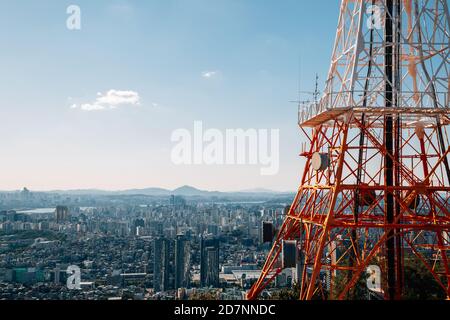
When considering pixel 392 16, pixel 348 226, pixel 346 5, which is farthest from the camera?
pixel 346 5

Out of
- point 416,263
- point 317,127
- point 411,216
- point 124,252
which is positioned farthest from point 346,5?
point 124,252

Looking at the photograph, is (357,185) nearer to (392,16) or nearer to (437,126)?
(437,126)

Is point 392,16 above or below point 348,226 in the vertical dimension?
above

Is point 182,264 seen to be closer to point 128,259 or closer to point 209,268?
point 209,268

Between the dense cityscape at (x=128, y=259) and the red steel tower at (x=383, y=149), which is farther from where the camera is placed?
the dense cityscape at (x=128, y=259)

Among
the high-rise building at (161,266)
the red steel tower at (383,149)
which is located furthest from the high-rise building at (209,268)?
the red steel tower at (383,149)

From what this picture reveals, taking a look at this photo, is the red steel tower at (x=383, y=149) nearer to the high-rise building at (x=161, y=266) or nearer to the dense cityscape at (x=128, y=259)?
the dense cityscape at (x=128, y=259)

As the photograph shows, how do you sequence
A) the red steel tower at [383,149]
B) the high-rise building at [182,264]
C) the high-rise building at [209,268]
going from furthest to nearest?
the high-rise building at [209,268]
the high-rise building at [182,264]
the red steel tower at [383,149]
